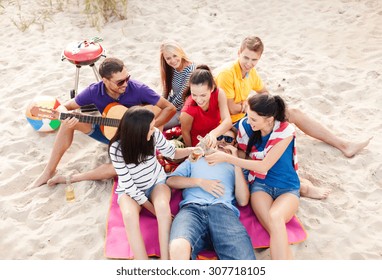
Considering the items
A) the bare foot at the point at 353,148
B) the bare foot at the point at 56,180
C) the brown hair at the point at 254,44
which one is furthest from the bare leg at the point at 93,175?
the bare foot at the point at 353,148

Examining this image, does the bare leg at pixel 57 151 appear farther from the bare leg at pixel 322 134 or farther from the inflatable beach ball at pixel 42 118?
the bare leg at pixel 322 134

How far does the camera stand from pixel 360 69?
4.73 m

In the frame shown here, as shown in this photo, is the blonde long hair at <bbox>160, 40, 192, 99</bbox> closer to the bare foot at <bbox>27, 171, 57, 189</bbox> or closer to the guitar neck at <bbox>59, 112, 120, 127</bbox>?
the guitar neck at <bbox>59, 112, 120, 127</bbox>

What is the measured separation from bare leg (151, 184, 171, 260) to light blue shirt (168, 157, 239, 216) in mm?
142

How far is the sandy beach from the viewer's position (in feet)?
9.79

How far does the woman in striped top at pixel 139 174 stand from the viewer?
268cm

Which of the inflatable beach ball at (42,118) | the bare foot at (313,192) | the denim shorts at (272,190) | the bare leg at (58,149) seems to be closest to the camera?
the denim shorts at (272,190)

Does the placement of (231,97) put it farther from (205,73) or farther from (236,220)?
(236,220)

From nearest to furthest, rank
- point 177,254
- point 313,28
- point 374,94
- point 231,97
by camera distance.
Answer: point 177,254, point 231,97, point 374,94, point 313,28

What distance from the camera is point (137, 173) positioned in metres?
2.89

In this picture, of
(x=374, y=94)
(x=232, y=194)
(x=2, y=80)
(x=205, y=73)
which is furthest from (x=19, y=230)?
(x=374, y=94)

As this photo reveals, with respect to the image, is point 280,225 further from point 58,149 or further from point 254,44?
point 58,149

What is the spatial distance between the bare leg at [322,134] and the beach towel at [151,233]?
0.96 m

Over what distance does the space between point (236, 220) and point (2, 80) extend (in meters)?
3.44
